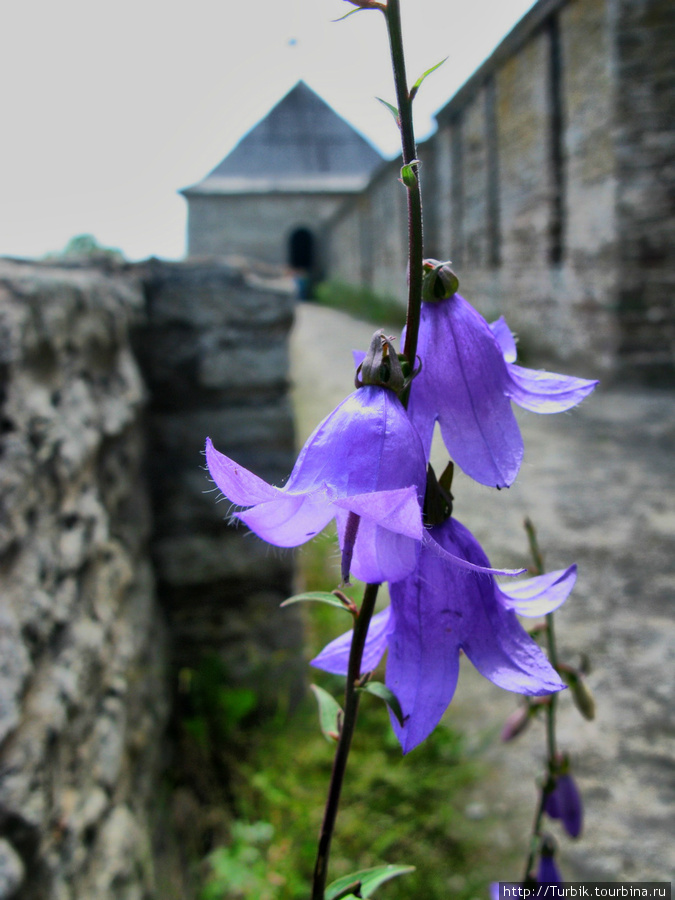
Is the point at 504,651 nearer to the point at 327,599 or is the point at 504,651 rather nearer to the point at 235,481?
the point at 327,599

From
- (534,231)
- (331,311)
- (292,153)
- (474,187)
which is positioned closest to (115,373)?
(534,231)

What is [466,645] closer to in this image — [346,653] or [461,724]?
[346,653]

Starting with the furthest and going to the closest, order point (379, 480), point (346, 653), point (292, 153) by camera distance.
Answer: point (292, 153), point (346, 653), point (379, 480)

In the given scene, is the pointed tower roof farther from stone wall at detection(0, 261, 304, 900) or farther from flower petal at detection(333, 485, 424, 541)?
flower petal at detection(333, 485, 424, 541)

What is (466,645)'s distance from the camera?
1.56 ft

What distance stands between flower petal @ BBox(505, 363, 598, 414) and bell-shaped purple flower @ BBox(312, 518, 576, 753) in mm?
100

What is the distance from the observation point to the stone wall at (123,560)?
3.34 ft

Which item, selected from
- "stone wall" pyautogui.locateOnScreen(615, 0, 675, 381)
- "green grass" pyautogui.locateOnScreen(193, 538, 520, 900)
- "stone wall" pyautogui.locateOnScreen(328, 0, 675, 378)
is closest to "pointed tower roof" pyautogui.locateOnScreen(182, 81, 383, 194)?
"stone wall" pyautogui.locateOnScreen(328, 0, 675, 378)

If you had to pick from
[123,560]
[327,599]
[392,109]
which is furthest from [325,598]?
[123,560]

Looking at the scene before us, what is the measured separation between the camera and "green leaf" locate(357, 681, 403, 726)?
0.44m

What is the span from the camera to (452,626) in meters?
0.48

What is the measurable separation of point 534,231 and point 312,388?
246 cm

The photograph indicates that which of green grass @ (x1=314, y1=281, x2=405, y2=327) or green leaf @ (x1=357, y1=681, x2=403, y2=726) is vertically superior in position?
green grass @ (x1=314, y1=281, x2=405, y2=327)

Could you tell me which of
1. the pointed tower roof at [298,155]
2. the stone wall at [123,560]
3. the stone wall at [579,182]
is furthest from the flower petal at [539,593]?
the pointed tower roof at [298,155]
